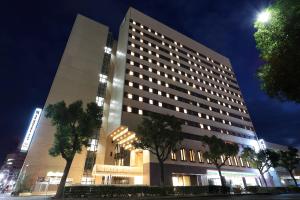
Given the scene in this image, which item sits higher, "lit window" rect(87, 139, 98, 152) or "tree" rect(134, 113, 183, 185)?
"lit window" rect(87, 139, 98, 152)

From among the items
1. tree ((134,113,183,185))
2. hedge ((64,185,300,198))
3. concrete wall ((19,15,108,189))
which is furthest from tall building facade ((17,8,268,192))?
tree ((134,113,183,185))

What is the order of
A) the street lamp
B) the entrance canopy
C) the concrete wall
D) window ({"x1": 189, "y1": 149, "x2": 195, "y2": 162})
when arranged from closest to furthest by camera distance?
the street lamp < the entrance canopy < the concrete wall < window ({"x1": 189, "y1": 149, "x2": 195, "y2": 162})

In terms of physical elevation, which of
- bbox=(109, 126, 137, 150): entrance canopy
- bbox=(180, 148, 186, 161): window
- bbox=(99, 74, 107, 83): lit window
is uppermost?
bbox=(99, 74, 107, 83): lit window

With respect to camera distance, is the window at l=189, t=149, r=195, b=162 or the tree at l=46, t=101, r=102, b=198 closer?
the tree at l=46, t=101, r=102, b=198

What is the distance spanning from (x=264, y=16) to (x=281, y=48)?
2412 millimetres

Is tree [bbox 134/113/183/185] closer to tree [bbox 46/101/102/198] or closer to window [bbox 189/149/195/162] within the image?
tree [bbox 46/101/102/198]

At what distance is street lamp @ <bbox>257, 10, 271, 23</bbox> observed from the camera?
1140 centimetres

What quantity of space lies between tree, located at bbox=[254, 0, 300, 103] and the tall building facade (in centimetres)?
2675

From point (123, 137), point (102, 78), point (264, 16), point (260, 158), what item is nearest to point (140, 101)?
point (123, 137)

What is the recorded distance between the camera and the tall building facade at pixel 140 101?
123 feet

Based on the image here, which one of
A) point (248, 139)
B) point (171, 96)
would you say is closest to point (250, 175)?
point (248, 139)

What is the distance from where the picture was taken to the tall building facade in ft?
123

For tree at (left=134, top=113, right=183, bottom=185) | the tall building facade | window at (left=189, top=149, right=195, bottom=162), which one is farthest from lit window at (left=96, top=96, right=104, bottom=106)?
window at (left=189, top=149, right=195, bottom=162)

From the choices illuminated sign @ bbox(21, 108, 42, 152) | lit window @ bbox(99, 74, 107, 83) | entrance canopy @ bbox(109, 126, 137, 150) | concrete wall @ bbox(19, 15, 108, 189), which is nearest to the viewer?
entrance canopy @ bbox(109, 126, 137, 150)
